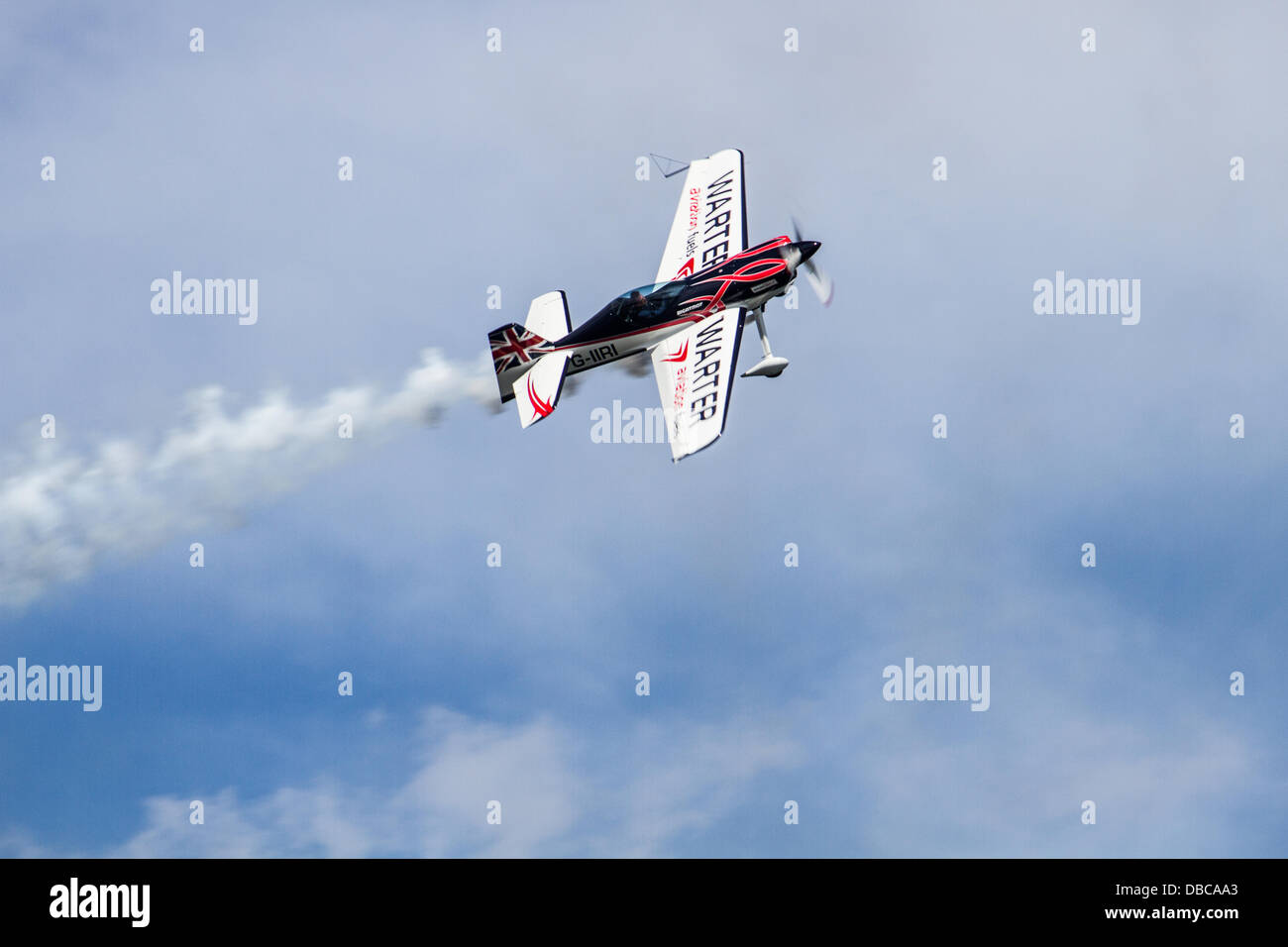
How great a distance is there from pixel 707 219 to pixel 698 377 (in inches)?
306

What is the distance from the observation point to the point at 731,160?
5731 centimetres

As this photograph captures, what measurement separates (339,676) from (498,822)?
6102 millimetres

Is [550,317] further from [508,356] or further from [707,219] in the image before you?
[707,219]

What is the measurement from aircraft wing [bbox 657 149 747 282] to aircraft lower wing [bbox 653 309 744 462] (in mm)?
3609

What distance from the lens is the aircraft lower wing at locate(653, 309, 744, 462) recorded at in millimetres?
48906

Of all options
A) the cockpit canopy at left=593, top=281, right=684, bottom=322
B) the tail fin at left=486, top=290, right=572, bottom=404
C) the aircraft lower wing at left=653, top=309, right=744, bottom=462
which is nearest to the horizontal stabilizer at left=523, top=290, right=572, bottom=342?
the tail fin at left=486, top=290, right=572, bottom=404

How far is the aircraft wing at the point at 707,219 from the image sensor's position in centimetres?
5547

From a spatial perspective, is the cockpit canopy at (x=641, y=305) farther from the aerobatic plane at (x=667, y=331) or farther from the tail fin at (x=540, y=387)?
the tail fin at (x=540, y=387)

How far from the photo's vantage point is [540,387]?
171 ft

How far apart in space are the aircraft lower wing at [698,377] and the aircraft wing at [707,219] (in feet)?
11.8

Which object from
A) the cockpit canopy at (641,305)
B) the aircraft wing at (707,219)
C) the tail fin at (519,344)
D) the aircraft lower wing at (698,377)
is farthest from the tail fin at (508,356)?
the aircraft wing at (707,219)

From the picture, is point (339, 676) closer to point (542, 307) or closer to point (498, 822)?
point (498, 822)

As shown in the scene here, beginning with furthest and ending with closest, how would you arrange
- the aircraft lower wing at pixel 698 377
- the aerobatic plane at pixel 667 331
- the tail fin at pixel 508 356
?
the tail fin at pixel 508 356, the aerobatic plane at pixel 667 331, the aircraft lower wing at pixel 698 377
